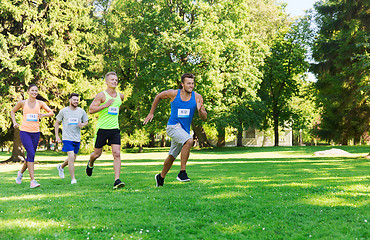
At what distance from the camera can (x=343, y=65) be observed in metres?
23.1

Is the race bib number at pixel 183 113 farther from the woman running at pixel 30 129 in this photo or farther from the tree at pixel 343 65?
the tree at pixel 343 65

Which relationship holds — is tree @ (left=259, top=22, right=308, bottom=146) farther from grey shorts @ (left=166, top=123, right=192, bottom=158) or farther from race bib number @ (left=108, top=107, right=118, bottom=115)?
race bib number @ (left=108, top=107, right=118, bottom=115)

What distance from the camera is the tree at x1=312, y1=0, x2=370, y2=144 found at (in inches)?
848

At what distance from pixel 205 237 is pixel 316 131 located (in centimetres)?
2885

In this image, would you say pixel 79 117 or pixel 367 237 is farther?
pixel 79 117

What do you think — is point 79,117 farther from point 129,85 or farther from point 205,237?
point 129,85

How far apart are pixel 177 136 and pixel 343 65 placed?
19.0 metres

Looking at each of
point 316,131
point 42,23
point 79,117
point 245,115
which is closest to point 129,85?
point 245,115

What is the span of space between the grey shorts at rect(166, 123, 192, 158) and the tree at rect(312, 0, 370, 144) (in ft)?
49.0

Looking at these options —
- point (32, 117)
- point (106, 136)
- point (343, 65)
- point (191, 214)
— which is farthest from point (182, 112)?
point (343, 65)

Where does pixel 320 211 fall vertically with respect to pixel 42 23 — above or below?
below

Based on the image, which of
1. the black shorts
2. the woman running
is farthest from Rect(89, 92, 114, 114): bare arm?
the woman running

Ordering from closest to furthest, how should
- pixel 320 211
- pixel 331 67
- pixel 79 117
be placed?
1. pixel 320 211
2. pixel 79 117
3. pixel 331 67

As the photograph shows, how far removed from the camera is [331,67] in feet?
83.6
